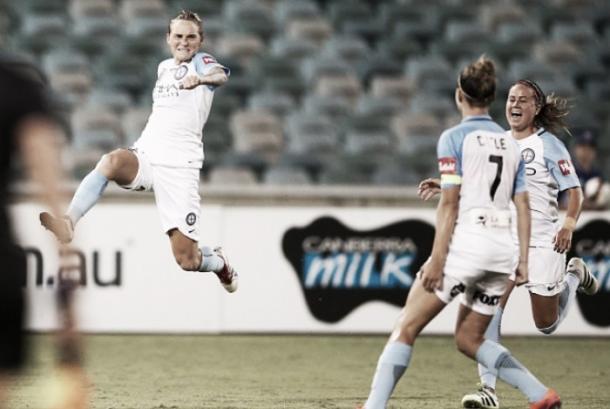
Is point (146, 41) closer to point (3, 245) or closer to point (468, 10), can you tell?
point (468, 10)

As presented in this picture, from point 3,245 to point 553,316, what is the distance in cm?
525

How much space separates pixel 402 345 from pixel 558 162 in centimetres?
237

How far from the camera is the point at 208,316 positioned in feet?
40.1

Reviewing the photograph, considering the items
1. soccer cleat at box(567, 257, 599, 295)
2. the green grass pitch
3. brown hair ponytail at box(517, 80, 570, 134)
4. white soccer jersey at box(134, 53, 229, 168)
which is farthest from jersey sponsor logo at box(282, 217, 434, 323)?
brown hair ponytail at box(517, 80, 570, 134)

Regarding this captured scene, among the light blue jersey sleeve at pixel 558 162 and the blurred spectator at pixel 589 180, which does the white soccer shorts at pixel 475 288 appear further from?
the blurred spectator at pixel 589 180

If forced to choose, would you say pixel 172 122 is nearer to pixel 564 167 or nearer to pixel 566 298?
pixel 564 167

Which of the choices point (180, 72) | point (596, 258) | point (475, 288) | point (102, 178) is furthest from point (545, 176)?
point (596, 258)

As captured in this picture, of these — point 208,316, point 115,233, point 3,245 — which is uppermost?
point 3,245

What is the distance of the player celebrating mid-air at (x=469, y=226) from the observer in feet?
20.1

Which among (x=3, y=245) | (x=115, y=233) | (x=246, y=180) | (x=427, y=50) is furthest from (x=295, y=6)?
(x=3, y=245)

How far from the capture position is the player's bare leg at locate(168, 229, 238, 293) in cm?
841

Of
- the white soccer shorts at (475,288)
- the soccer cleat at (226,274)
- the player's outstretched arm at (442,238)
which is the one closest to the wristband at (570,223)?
the white soccer shorts at (475,288)

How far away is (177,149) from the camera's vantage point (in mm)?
8273

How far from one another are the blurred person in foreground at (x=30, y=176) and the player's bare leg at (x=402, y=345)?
2.56 metres
